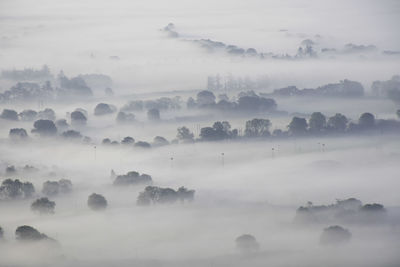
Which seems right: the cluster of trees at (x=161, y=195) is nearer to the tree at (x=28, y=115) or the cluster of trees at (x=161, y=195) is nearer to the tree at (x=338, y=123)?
the tree at (x=338, y=123)

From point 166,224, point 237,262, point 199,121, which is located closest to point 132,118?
point 199,121

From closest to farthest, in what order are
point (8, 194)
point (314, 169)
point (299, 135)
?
point (8, 194) < point (314, 169) < point (299, 135)

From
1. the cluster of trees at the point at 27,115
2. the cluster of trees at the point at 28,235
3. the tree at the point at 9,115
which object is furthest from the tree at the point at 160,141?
the cluster of trees at the point at 28,235

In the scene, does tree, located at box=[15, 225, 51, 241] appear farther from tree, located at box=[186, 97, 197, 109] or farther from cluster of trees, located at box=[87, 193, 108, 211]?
tree, located at box=[186, 97, 197, 109]

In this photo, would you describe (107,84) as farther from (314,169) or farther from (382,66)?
(314,169)

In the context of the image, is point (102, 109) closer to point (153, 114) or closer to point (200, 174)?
point (153, 114)

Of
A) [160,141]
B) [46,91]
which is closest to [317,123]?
[160,141]
